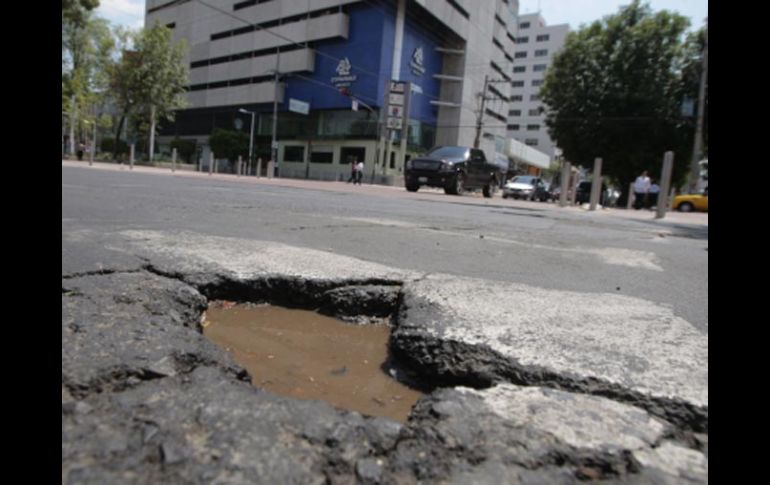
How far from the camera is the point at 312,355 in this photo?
1.51 m

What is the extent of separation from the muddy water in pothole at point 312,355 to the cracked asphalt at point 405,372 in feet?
0.29

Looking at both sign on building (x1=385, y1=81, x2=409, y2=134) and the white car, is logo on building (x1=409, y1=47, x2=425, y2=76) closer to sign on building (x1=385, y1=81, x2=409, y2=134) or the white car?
sign on building (x1=385, y1=81, x2=409, y2=134)

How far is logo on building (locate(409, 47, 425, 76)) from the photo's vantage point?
36.9m

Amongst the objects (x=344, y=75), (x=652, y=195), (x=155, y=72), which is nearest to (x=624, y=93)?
(x=652, y=195)

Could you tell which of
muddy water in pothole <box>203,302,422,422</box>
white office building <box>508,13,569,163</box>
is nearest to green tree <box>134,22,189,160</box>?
muddy water in pothole <box>203,302,422,422</box>

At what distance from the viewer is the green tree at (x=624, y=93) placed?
23.9 m

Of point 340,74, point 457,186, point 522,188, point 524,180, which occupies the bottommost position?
A: point 457,186

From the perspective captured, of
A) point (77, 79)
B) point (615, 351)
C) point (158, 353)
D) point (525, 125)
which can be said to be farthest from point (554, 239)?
point (525, 125)

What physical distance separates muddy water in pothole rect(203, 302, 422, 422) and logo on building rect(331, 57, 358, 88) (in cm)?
3542

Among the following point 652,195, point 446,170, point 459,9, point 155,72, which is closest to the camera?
point 446,170

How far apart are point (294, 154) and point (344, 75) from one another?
899 cm

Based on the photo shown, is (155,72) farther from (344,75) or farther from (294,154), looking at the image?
(344,75)

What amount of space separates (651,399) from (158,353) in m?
1.19

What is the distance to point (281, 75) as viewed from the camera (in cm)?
3894
